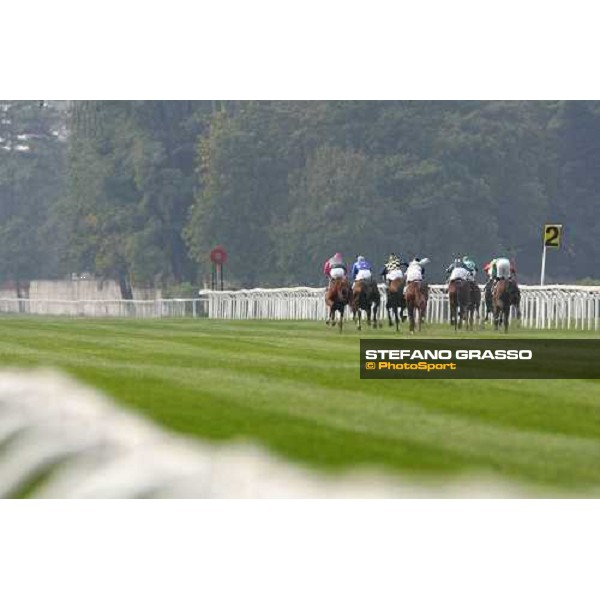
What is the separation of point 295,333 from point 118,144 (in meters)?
2.58

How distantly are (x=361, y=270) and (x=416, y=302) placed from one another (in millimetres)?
682

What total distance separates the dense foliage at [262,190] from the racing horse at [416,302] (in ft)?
0.84

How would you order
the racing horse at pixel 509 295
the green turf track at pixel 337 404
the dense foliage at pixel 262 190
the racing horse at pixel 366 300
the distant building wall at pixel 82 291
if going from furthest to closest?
the racing horse at pixel 509 295 → the distant building wall at pixel 82 291 → the dense foliage at pixel 262 190 → the racing horse at pixel 366 300 → the green turf track at pixel 337 404

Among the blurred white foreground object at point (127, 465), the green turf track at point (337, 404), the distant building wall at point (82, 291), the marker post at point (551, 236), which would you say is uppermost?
the marker post at point (551, 236)

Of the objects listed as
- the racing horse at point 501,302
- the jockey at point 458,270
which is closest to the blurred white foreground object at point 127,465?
the racing horse at point 501,302

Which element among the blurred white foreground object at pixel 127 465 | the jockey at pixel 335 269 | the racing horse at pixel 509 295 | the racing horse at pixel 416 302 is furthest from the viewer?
the racing horse at pixel 509 295

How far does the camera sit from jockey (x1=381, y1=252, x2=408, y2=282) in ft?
70.0

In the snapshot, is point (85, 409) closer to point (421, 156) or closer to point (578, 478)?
point (578, 478)

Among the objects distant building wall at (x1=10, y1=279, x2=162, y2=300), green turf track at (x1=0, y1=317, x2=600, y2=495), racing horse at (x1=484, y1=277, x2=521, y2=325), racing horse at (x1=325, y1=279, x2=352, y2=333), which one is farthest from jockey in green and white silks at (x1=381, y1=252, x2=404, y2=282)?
distant building wall at (x1=10, y1=279, x2=162, y2=300)

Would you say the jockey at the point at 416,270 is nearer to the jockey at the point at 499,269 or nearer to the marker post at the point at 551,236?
the jockey at the point at 499,269

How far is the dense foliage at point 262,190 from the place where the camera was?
21641mm

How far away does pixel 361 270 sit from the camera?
69.2 feet

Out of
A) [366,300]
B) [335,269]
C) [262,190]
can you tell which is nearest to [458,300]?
[335,269]

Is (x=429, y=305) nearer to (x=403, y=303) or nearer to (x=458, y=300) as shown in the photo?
(x=458, y=300)
